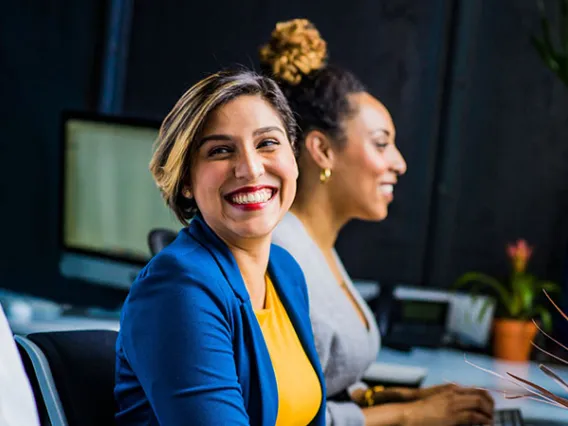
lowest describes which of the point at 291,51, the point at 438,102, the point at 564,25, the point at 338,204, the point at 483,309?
the point at 483,309

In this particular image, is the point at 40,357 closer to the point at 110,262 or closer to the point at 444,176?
the point at 110,262

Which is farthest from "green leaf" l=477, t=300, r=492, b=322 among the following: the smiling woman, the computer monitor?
the smiling woman

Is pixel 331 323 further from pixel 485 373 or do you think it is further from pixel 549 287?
pixel 549 287

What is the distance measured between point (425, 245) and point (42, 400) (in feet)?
5.96

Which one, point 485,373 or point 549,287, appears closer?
point 485,373

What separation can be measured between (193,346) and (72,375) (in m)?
0.23

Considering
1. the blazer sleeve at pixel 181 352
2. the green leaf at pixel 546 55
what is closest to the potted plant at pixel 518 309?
the green leaf at pixel 546 55

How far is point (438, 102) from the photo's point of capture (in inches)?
115

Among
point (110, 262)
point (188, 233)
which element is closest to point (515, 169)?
point (110, 262)

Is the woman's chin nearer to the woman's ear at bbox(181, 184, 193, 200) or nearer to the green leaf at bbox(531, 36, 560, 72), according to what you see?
the woman's ear at bbox(181, 184, 193, 200)

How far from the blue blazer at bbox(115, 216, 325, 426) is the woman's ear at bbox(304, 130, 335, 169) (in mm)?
628

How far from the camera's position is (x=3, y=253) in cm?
360

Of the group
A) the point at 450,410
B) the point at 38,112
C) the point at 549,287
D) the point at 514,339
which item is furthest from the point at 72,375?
the point at 38,112

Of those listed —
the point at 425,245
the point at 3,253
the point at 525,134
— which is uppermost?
the point at 525,134
